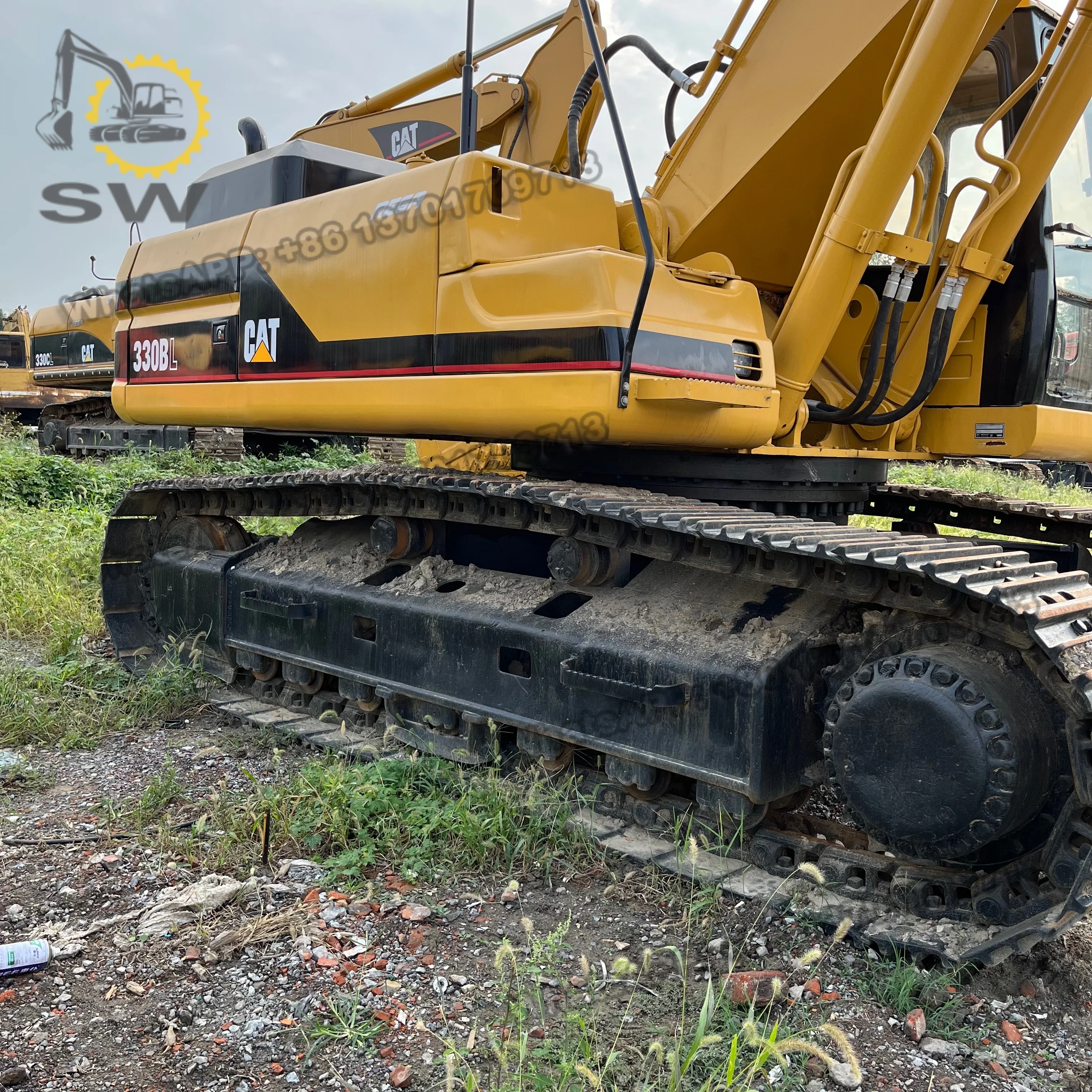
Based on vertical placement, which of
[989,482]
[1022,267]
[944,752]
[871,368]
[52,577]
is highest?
[1022,267]

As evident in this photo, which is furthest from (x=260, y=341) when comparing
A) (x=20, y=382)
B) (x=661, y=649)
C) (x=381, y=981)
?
(x=20, y=382)

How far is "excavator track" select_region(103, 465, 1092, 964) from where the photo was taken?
8.69 ft

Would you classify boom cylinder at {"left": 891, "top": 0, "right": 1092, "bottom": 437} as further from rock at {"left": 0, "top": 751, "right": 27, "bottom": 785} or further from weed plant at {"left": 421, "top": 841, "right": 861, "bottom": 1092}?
rock at {"left": 0, "top": 751, "right": 27, "bottom": 785}

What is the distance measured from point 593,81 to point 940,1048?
13.0 feet

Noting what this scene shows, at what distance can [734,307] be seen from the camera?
146 inches

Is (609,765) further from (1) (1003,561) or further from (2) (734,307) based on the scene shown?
(2) (734,307)

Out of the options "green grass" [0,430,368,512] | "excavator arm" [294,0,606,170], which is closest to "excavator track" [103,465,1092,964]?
"excavator arm" [294,0,606,170]

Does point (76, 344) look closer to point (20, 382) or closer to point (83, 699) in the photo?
point (20, 382)

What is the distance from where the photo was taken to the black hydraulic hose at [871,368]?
388 cm

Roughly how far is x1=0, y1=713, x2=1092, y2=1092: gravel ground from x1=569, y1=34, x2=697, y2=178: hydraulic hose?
2991 millimetres

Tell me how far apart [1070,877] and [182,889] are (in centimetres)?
240

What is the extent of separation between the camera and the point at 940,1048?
7.91 ft

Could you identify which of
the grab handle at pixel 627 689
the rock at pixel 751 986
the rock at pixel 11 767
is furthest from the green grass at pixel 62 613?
the rock at pixel 751 986

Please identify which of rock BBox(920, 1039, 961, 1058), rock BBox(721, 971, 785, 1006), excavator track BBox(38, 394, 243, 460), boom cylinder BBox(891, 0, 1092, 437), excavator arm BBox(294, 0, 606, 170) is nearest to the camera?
rock BBox(920, 1039, 961, 1058)
